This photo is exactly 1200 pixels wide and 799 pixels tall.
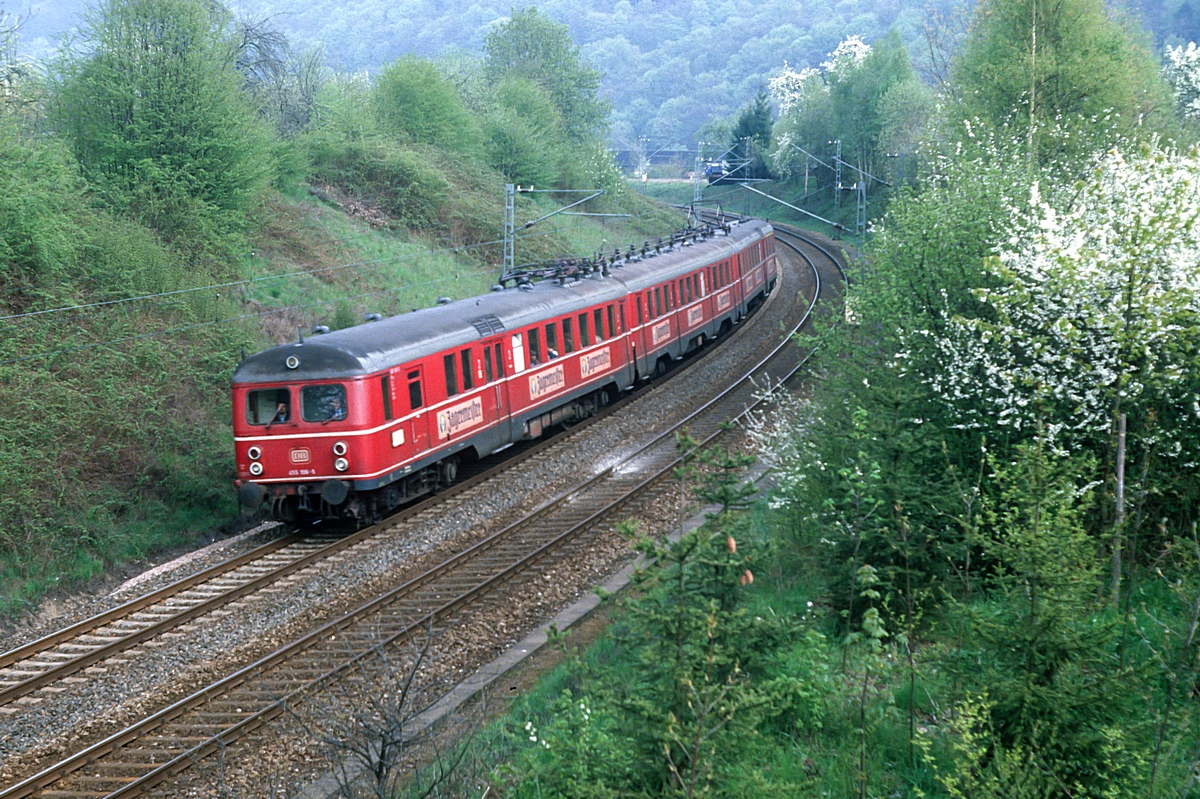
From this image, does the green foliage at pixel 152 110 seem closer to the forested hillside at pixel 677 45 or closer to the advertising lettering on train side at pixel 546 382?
the advertising lettering on train side at pixel 546 382

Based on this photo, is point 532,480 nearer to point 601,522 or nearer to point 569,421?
point 601,522

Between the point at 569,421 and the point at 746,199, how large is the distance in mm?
66940

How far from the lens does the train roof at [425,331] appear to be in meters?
15.5

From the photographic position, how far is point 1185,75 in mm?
55906

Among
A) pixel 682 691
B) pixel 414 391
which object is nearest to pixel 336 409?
pixel 414 391

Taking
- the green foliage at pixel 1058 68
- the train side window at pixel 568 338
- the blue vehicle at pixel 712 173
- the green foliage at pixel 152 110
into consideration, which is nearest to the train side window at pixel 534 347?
the train side window at pixel 568 338

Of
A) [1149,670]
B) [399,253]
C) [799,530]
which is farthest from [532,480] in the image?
[399,253]

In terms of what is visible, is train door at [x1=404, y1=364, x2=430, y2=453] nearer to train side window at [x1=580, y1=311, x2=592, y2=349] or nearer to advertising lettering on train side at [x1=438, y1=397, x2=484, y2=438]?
advertising lettering on train side at [x1=438, y1=397, x2=484, y2=438]

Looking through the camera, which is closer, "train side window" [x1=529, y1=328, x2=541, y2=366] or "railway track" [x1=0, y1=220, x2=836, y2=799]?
"railway track" [x1=0, y1=220, x2=836, y2=799]

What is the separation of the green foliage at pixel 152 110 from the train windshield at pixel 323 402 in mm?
12553

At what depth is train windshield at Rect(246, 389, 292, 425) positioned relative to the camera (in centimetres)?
1565

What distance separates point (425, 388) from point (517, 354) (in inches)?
123

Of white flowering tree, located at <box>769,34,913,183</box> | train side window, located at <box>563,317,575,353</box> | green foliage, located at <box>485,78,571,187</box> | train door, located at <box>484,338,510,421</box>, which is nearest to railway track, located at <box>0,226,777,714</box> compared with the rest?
train door, located at <box>484,338,510,421</box>

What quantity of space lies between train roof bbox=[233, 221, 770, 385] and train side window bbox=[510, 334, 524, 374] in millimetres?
252
